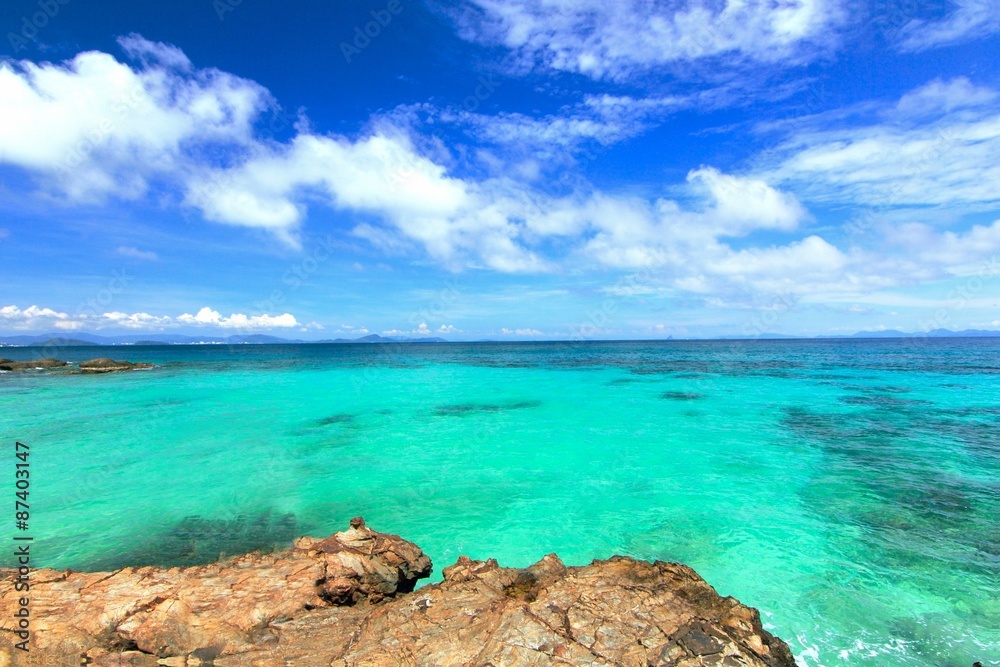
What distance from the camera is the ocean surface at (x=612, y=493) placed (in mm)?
7988

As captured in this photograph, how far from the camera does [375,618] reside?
17.4ft

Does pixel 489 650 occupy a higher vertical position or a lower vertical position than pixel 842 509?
higher

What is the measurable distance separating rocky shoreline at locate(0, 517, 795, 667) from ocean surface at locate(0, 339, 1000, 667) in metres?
3.07

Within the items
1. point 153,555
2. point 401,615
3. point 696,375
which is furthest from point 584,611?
point 696,375

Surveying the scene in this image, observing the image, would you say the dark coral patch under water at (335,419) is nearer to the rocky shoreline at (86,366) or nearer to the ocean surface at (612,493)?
the ocean surface at (612,493)

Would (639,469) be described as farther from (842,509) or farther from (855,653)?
(855,653)

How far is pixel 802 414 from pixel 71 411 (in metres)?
43.5

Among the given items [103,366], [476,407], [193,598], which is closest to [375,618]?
[193,598]

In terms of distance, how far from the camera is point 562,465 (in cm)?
1562

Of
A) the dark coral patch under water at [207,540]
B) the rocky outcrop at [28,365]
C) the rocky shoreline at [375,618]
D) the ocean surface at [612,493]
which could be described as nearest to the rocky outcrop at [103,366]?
the rocky outcrop at [28,365]

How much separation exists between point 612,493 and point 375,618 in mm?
9169

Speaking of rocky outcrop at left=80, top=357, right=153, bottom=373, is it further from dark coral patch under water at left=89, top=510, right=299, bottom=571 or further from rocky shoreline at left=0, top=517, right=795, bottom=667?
rocky shoreline at left=0, top=517, right=795, bottom=667

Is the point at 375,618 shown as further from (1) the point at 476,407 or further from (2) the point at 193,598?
(1) the point at 476,407

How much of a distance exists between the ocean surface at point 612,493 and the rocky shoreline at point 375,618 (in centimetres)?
307
